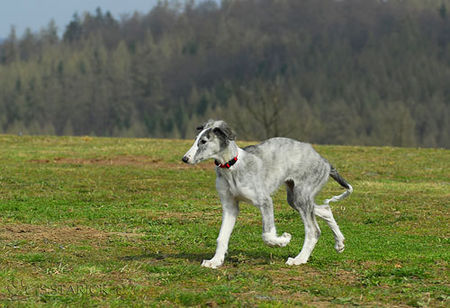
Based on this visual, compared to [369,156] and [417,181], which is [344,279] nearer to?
[417,181]

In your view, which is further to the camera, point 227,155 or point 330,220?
point 330,220

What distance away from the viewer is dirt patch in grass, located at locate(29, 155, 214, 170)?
100 feet

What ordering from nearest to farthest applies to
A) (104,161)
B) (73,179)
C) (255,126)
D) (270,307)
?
(270,307) < (73,179) < (104,161) < (255,126)

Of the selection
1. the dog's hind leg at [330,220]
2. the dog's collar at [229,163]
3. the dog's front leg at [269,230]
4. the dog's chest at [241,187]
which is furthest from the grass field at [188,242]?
the dog's collar at [229,163]

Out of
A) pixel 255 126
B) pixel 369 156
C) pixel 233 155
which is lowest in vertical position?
pixel 255 126

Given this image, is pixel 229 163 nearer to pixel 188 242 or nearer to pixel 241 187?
pixel 241 187

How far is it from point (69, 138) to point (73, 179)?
51.7ft

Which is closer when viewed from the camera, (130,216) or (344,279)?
(344,279)

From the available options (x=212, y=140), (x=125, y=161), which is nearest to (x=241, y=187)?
(x=212, y=140)

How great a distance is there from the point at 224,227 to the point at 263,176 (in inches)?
40.0

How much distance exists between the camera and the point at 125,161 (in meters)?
31.6

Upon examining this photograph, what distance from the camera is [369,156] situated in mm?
35094

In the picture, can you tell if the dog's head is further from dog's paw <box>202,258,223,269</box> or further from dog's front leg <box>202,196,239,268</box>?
dog's paw <box>202,258,223,269</box>

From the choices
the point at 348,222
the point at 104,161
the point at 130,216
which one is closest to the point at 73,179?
the point at 104,161
